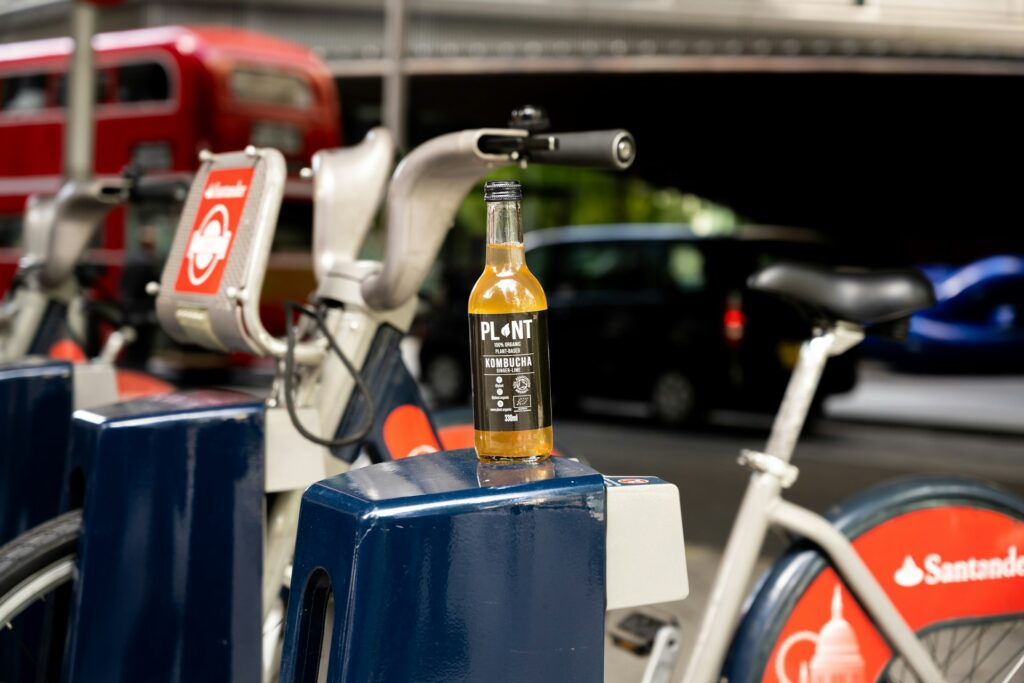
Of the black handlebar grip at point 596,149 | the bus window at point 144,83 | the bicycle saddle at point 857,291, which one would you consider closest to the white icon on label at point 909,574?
the bicycle saddle at point 857,291

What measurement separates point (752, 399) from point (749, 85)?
44.5 ft

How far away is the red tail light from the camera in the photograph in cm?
1041

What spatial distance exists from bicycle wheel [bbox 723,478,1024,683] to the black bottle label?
0.66 m

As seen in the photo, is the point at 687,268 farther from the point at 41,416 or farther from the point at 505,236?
the point at 505,236

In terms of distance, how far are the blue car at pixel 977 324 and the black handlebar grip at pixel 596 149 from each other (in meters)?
14.5

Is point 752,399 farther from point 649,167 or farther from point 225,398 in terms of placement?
point 649,167

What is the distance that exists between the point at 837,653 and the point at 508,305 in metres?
0.92

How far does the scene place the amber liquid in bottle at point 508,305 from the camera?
172cm

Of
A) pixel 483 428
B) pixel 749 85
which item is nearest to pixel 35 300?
pixel 483 428

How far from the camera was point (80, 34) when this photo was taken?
759 centimetres

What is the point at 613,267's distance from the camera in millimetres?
11328

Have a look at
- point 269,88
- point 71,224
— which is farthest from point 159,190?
point 269,88

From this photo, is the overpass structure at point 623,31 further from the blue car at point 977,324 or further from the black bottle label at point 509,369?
the black bottle label at point 509,369

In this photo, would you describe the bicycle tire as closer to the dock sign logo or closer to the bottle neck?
the dock sign logo
